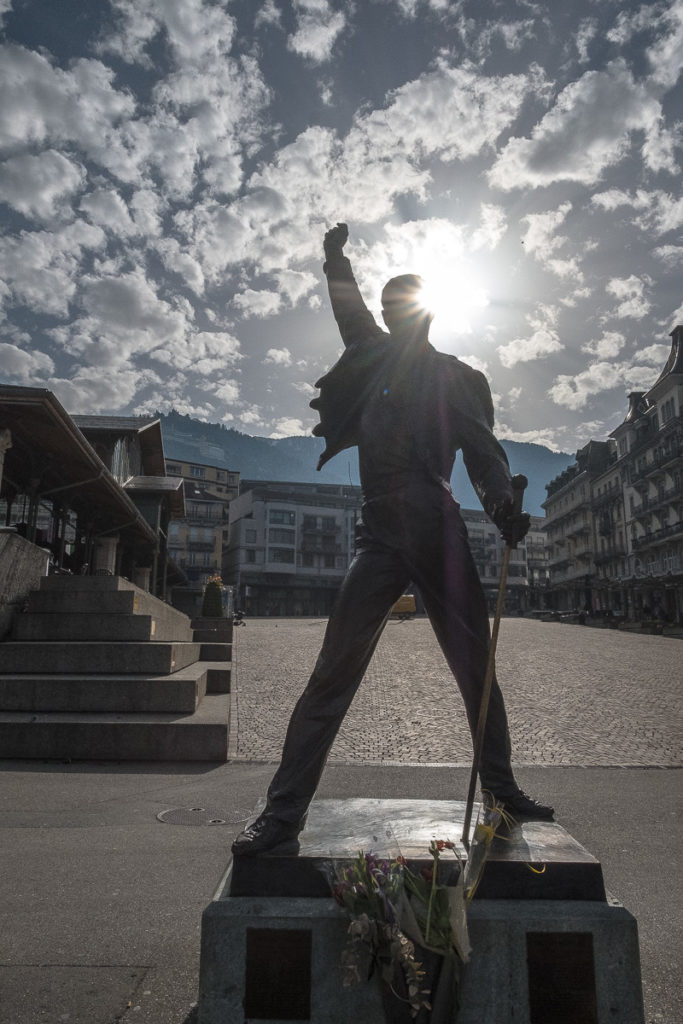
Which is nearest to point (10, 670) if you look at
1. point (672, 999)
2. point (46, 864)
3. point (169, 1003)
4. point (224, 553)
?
point (46, 864)

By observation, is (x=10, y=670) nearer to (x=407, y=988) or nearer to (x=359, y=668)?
(x=359, y=668)

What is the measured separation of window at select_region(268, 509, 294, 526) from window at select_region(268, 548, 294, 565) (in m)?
3.03

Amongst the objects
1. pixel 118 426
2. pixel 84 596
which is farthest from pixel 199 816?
pixel 118 426

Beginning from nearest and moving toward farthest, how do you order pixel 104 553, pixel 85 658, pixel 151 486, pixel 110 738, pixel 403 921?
pixel 403 921
pixel 110 738
pixel 85 658
pixel 104 553
pixel 151 486

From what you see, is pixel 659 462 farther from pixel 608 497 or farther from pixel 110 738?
pixel 110 738

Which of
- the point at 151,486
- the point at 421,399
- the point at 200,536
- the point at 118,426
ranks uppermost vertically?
the point at 200,536

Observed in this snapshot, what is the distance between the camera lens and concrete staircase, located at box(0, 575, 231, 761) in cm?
655

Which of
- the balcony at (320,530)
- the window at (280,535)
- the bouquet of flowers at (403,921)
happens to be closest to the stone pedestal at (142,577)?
the bouquet of flowers at (403,921)

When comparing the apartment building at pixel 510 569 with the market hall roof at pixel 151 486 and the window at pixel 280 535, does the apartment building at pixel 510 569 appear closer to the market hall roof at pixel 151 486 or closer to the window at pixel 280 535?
the window at pixel 280 535

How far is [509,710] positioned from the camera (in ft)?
32.6

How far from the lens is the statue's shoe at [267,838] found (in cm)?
226

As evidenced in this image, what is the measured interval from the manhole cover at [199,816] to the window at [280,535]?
70410mm

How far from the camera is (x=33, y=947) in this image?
2816 millimetres

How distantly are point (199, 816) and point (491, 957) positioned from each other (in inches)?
126
